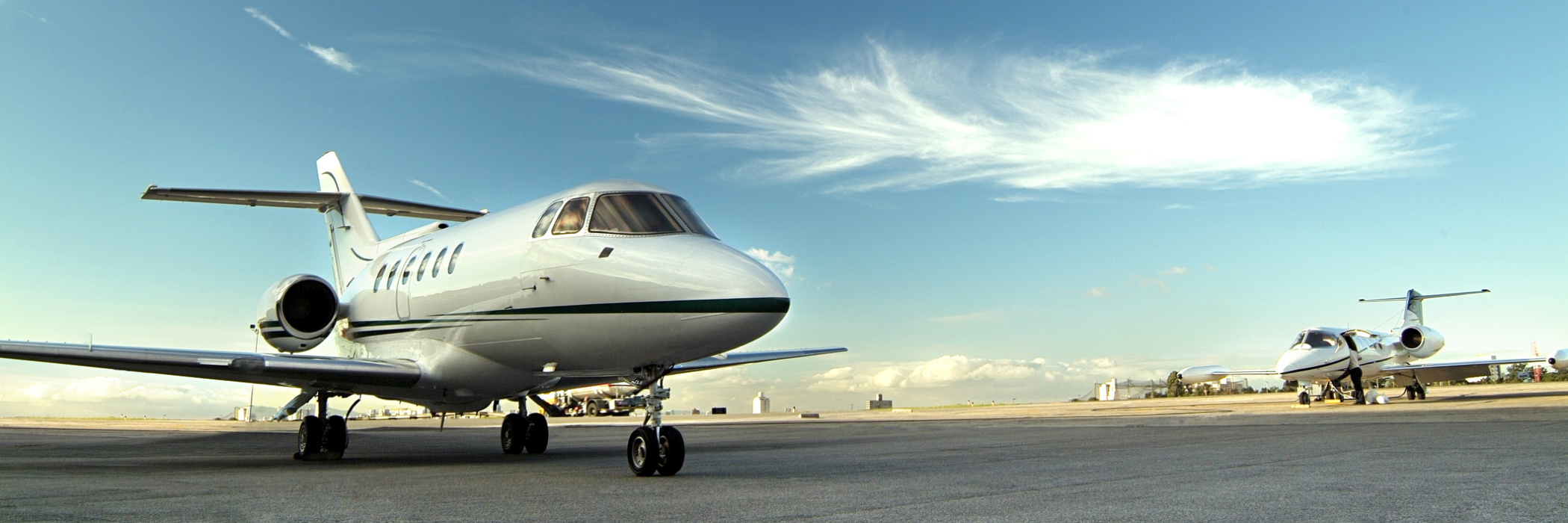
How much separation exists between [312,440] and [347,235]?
19.9 feet

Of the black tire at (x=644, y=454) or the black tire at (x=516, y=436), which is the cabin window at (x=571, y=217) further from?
the black tire at (x=516, y=436)

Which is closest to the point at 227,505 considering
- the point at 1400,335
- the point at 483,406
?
the point at 483,406

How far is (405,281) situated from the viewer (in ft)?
38.9

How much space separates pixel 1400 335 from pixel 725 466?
29.8 metres

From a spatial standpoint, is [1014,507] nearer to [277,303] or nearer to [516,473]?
[516,473]

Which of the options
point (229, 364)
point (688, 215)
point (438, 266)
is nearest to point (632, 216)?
point (688, 215)

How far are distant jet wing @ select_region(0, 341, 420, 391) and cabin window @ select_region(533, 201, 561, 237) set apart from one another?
295 cm

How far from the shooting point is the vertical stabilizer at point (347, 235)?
52.4 ft

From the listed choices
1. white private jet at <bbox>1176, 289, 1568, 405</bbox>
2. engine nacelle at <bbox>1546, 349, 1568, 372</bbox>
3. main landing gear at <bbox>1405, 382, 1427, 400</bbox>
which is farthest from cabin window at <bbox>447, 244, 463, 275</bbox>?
engine nacelle at <bbox>1546, 349, 1568, 372</bbox>

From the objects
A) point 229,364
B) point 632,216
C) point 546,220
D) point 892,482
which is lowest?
point 892,482

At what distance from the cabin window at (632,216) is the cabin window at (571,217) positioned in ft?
0.51

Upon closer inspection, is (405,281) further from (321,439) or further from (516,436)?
(516,436)

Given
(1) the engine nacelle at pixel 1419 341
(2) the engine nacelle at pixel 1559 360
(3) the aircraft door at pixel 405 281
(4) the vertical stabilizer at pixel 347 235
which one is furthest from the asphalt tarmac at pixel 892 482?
(2) the engine nacelle at pixel 1559 360

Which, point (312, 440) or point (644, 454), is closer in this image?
point (644, 454)
